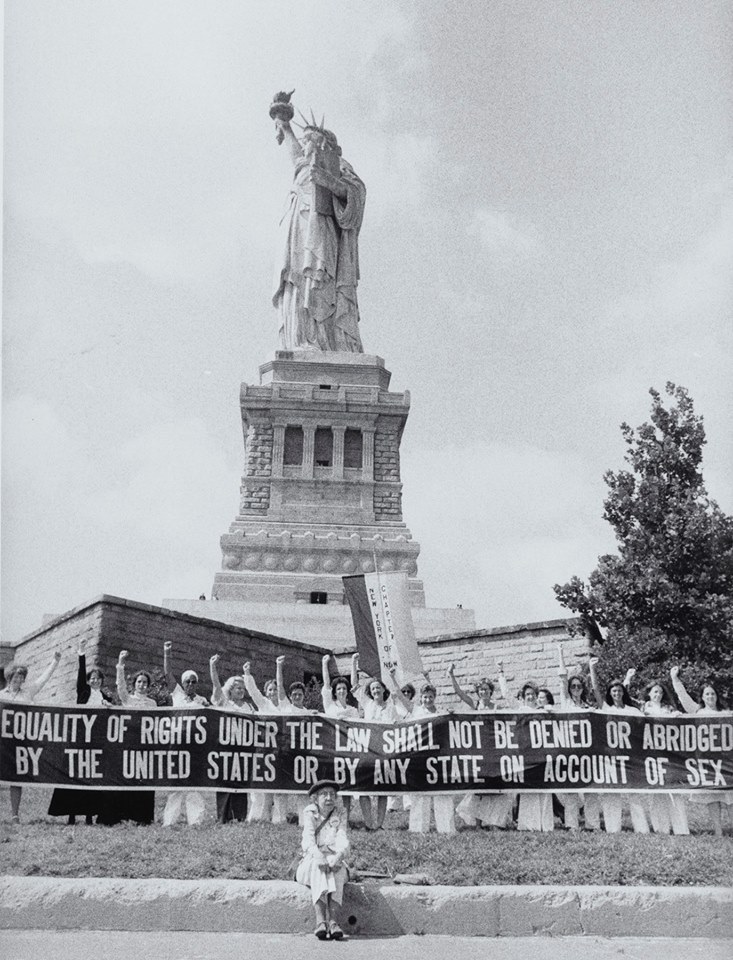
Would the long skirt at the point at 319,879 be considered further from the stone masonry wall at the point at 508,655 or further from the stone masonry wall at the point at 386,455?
the stone masonry wall at the point at 386,455

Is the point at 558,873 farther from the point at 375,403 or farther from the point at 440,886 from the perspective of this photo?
the point at 375,403

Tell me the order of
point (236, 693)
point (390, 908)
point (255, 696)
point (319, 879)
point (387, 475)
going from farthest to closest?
point (387, 475)
point (255, 696)
point (236, 693)
point (390, 908)
point (319, 879)

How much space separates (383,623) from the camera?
12.8m

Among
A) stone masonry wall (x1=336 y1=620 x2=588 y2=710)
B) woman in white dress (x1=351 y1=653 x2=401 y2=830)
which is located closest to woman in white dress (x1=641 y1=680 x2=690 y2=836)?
woman in white dress (x1=351 y1=653 x2=401 y2=830)

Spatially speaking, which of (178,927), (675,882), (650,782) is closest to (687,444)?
(650,782)

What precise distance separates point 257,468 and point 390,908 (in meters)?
27.5

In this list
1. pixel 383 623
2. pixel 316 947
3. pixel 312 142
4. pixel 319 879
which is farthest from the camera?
pixel 312 142

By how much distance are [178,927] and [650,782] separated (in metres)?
5.49

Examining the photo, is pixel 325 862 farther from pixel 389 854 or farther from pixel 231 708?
pixel 231 708

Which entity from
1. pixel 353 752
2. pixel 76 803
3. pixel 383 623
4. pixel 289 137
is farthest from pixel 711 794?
pixel 289 137

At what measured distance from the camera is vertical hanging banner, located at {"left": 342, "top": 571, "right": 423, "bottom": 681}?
41.4ft

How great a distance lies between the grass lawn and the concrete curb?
55 centimetres

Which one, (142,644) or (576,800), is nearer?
(576,800)

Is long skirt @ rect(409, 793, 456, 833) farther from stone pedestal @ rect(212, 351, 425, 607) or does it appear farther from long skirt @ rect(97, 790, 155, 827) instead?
stone pedestal @ rect(212, 351, 425, 607)
